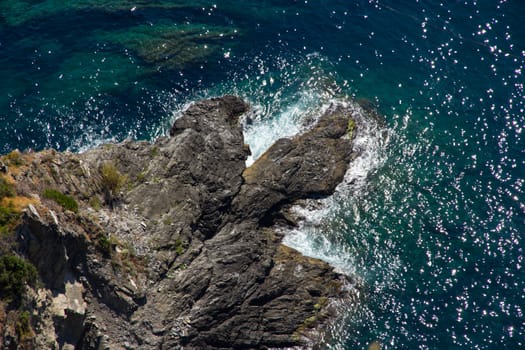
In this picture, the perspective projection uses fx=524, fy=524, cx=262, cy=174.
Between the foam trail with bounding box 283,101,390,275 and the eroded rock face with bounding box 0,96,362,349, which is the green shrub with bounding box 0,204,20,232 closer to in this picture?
the eroded rock face with bounding box 0,96,362,349

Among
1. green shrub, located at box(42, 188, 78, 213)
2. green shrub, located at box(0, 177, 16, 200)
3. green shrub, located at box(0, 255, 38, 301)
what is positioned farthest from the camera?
green shrub, located at box(42, 188, 78, 213)

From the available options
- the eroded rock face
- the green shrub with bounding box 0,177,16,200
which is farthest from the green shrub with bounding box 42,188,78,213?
the green shrub with bounding box 0,177,16,200

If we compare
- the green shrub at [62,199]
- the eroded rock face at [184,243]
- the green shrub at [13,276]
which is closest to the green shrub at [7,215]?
the eroded rock face at [184,243]

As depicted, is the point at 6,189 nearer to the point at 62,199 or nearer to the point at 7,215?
the point at 7,215

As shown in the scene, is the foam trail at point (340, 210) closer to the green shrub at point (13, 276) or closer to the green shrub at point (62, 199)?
the green shrub at point (62, 199)

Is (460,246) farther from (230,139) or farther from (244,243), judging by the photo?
(230,139)
